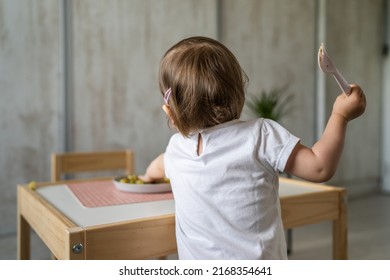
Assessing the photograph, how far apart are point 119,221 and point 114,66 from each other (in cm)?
185

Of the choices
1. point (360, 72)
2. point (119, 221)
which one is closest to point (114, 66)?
→ point (119, 221)

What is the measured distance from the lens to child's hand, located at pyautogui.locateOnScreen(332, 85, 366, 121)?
83 cm

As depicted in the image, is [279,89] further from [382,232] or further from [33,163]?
[33,163]

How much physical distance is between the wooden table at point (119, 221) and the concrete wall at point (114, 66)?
1096 mm

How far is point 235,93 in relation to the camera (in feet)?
2.89

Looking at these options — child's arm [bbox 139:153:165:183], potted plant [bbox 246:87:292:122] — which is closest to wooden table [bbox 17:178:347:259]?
child's arm [bbox 139:153:165:183]

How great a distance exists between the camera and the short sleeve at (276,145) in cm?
82

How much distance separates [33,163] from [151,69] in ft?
3.09

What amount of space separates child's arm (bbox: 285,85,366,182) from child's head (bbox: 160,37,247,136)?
17 centimetres

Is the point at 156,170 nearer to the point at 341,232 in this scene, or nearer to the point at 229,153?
the point at 229,153

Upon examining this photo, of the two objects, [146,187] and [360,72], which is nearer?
[146,187]

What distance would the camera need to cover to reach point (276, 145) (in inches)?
32.8

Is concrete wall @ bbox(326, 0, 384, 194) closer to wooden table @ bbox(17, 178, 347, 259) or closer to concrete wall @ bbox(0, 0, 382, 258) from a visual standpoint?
concrete wall @ bbox(0, 0, 382, 258)
